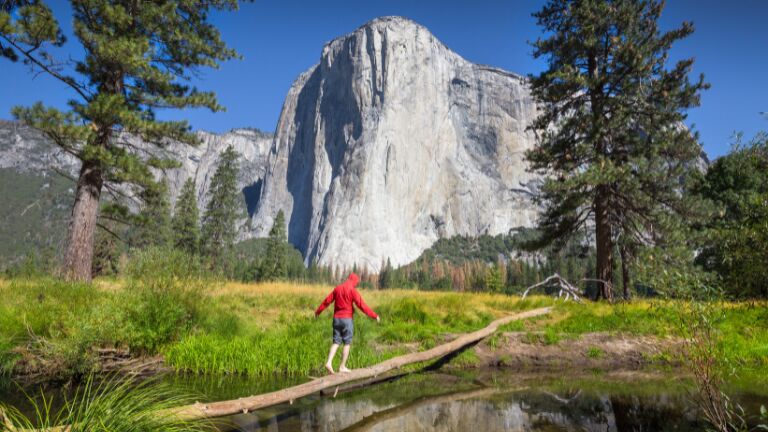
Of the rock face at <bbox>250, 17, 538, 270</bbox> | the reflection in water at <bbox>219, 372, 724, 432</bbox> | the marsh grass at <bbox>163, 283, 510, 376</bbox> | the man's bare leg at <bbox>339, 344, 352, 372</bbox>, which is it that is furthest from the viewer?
the rock face at <bbox>250, 17, 538, 270</bbox>

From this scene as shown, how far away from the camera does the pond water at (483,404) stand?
6.68 metres

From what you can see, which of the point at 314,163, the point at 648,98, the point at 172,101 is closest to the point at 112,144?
the point at 172,101

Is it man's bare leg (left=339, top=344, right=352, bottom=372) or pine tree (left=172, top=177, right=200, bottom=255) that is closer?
man's bare leg (left=339, top=344, right=352, bottom=372)

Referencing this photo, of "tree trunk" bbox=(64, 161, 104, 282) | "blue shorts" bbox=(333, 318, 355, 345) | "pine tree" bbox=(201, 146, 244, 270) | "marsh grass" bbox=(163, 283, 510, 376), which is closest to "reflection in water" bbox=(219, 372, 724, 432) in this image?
"blue shorts" bbox=(333, 318, 355, 345)

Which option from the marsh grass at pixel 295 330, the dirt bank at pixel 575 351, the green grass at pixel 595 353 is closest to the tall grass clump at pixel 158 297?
the marsh grass at pixel 295 330

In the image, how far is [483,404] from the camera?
789cm

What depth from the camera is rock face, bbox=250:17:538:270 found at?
148000 mm

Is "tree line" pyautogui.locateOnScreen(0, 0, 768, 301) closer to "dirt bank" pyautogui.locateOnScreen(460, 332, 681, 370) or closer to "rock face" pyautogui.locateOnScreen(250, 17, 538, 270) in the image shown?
"dirt bank" pyautogui.locateOnScreen(460, 332, 681, 370)

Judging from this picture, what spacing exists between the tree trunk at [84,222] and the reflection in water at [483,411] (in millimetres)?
10425

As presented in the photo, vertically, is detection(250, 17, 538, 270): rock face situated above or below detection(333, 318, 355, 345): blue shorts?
above

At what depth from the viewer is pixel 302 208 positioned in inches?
6865

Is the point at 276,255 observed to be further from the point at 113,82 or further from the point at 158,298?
the point at 158,298

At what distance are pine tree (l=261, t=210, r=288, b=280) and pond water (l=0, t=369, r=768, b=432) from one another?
192 feet

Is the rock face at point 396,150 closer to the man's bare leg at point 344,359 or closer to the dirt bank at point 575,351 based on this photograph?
the dirt bank at point 575,351
